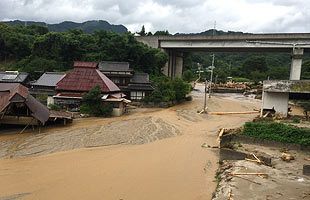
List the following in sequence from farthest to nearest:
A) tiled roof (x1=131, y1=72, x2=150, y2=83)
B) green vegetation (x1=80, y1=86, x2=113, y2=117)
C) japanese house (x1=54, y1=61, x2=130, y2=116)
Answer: tiled roof (x1=131, y1=72, x2=150, y2=83)
japanese house (x1=54, y1=61, x2=130, y2=116)
green vegetation (x1=80, y1=86, x2=113, y2=117)

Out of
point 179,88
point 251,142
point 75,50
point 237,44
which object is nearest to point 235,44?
point 237,44

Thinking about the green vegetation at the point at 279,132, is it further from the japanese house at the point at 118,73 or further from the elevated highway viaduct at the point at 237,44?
the elevated highway viaduct at the point at 237,44

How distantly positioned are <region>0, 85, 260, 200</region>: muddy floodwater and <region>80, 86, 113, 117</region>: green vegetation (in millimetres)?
1427

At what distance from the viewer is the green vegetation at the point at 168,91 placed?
1492 inches

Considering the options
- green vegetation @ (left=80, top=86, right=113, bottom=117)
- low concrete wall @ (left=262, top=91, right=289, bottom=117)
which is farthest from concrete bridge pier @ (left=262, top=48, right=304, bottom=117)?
green vegetation @ (left=80, top=86, right=113, bottom=117)

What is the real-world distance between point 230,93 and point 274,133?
40709 millimetres

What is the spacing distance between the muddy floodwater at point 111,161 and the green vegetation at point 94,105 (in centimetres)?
143

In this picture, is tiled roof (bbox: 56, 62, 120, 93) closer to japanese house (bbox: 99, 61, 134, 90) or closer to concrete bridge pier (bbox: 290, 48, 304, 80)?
japanese house (bbox: 99, 61, 134, 90)

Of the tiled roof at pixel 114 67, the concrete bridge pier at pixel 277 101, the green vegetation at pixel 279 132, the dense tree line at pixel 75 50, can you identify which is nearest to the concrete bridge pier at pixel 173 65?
the dense tree line at pixel 75 50

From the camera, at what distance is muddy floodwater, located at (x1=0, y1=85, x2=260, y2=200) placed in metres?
13.0

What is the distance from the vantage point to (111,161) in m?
17.1

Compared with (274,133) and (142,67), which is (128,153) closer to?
(274,133)

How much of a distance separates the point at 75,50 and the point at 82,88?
21042 millimetres

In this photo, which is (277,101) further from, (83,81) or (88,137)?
(83,81)
